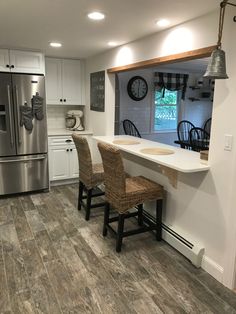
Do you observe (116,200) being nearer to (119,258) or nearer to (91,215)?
(119,258)

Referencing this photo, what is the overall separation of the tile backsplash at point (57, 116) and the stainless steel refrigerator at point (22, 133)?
3.19ft

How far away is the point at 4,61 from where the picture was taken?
3709 mm

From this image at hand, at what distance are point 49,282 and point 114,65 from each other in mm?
2910

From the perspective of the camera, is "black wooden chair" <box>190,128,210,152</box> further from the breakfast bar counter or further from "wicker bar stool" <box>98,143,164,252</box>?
"wicker bar stool" <box>98,143,164,252</box>

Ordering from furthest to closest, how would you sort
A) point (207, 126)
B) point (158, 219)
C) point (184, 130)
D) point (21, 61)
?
point (207, 126)
point (184, 130)
point (21, 61)
point (158, 219)

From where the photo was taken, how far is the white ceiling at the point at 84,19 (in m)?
1.97

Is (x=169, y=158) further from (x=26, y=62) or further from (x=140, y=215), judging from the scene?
(x=26, y=62)

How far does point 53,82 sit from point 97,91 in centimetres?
86

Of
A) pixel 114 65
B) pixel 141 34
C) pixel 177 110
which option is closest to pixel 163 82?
pixel 177 110

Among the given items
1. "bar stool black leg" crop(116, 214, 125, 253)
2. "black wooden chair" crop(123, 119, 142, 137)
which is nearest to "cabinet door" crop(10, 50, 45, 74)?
"black wooden chair" crop(123, 119, 142, 137)

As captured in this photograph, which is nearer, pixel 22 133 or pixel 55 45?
pixel 55 45

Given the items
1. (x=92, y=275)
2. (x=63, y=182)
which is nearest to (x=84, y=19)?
(x=92, y=275)

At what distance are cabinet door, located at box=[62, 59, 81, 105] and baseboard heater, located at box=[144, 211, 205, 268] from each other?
299 cm

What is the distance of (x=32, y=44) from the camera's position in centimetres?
354
